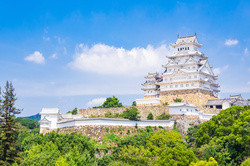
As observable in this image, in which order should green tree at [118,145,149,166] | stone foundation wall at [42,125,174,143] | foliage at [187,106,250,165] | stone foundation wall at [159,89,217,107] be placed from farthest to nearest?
stone foundation wall at [159,89,217,107], stone foundation wall at [42,125,174,143], green tree at [118,145,149,166], foliage at [187,106,250,165]

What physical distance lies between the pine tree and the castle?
2976 cm

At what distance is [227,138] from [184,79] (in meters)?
25.4

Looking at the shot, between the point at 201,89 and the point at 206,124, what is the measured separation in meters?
20.5

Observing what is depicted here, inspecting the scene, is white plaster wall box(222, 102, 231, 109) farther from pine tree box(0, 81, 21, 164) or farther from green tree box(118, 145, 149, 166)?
pine tree box(0, 81, 21, 164)

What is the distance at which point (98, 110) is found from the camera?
55344 mm

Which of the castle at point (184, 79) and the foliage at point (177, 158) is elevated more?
the castle at point (184, 79)

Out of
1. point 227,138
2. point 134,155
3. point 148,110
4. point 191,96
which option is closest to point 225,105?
point 191,96

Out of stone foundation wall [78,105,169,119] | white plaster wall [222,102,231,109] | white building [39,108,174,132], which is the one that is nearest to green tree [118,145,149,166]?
white building [39,108,174,132]

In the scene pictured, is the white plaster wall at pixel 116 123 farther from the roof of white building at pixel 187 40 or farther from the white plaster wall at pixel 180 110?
the roof of white building at pixel 187 40

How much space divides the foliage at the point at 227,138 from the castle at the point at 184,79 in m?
18.3

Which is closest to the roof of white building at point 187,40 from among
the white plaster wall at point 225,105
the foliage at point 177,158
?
the white plaster wall at point 225,105

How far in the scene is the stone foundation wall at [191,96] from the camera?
2126 inches

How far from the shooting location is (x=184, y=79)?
56656 millimetres

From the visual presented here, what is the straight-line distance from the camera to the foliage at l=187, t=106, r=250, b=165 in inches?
1223
